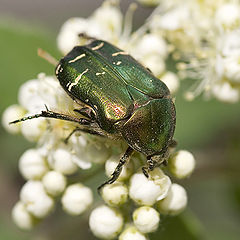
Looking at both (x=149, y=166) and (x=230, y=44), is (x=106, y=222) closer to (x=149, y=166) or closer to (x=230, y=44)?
(x=149, y=166)

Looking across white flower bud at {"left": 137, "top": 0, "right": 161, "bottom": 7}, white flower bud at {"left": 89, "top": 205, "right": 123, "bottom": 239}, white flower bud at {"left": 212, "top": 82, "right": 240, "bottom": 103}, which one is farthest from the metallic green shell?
white flower bud at {"left": 137, "top": 0, "right": 161, "bottom": 7}

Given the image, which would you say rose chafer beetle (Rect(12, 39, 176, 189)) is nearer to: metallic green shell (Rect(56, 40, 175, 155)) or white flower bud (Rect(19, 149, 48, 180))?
metallic green shell (Rect(56, 40, 175, 155))

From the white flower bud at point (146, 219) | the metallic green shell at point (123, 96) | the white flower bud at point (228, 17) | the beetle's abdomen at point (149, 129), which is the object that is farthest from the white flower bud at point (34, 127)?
the white flower bud at point (228, 17)

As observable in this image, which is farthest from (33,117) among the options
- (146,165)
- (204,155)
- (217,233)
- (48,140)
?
(217,233)

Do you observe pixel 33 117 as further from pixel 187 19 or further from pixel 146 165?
pixel 187 19

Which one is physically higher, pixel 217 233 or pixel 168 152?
pixel 168 152
